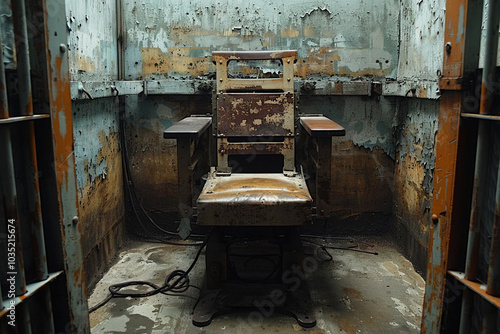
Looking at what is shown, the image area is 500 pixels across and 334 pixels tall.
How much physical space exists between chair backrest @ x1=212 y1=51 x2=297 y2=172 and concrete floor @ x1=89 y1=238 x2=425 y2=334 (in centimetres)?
95

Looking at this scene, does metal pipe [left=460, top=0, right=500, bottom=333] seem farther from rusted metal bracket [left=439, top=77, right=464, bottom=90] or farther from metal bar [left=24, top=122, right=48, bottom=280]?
metal bar [left=24, top=122, right=48, bottom=280]

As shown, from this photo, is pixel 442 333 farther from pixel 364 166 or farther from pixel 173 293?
pixel 364 166

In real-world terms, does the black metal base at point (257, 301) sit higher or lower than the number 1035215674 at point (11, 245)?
lower

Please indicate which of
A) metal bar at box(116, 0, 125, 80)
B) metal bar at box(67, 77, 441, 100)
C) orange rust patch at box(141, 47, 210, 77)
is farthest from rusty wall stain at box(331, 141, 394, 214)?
metal bar at box(116, 0, 125, 80)

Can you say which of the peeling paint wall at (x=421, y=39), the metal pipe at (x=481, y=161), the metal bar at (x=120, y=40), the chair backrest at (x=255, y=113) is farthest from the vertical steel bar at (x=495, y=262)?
the metal bar at (x=120, y=40)

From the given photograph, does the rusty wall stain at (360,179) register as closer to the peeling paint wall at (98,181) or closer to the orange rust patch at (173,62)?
the orange rust patch at (173,62)

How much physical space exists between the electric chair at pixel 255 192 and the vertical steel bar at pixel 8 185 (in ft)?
3.86

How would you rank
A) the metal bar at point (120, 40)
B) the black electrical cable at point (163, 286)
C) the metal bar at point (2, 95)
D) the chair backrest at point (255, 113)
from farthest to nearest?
the metal bar at point (120, 40), the chair backrest at point (255, 113), the black electrical cable at point (163, 286), the metal bar at point (2, 95)

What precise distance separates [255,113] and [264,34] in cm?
106

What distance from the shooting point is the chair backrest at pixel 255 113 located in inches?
135

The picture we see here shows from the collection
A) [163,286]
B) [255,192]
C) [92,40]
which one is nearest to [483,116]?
[255,192]

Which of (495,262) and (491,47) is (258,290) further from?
(491,47)

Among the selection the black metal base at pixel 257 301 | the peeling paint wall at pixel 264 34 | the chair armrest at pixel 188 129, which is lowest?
the black metal base at pixel 257 301

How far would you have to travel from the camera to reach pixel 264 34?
409cm
